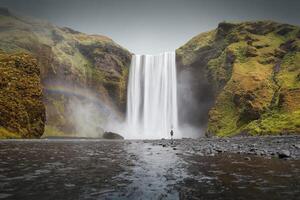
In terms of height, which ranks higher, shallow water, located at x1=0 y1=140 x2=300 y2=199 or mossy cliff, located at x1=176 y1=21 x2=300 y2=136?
mossy cliff, located at x1=176 y1=21 x2=300 y2=136

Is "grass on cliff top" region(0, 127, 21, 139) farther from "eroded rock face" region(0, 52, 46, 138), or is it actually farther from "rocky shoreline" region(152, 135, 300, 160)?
"rocky shoreline" region(152, 135, 300, 160)

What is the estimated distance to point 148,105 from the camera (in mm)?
86562

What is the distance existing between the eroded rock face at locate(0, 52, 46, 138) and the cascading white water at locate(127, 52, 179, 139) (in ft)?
110

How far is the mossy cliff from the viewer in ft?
178

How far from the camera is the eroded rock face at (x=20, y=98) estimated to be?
53.8 m

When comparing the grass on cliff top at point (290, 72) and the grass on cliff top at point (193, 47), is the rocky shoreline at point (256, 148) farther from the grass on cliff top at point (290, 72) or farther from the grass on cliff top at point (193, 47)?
the grass on cliff top at point (193, 47)

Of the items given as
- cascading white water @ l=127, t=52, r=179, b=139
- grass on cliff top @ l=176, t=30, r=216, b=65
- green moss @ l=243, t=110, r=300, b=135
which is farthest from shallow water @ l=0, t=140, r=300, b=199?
grass on cliff top @ l=176, t=30, r=216, b=65

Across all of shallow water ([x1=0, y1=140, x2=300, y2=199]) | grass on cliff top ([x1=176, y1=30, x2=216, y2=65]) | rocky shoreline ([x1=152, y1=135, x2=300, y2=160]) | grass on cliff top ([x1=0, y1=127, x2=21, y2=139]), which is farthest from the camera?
grass on cliff top ([x1=176, y1=30, x2=216, y2=65])

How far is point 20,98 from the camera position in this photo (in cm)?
5700

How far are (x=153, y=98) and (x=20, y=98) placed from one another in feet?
127

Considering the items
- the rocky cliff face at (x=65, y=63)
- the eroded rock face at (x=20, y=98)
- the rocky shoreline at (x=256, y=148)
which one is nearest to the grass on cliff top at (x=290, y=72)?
the rocky shoreline at (x=256, y=148)

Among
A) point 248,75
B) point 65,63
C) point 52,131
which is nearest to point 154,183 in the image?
point 248,75

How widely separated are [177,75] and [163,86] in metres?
5.88

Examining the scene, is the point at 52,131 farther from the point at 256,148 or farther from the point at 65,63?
the point at 256,148
